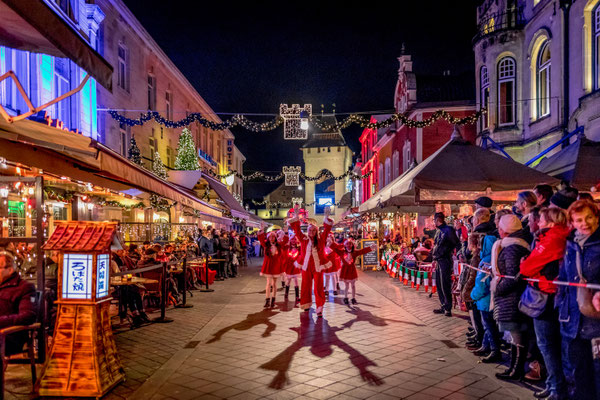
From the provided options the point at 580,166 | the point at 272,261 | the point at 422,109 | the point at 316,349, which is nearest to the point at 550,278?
the point at 316,349

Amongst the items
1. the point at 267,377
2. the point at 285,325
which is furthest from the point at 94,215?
the point at 267,377

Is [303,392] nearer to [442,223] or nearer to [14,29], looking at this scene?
[14,29]

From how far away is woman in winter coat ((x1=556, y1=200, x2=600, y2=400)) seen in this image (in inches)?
167

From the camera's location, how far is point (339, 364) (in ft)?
21.2

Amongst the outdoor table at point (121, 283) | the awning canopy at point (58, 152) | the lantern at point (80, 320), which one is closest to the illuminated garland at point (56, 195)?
the outdoor table at point (121, 283)

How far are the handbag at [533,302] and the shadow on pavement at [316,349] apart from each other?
5.82ft

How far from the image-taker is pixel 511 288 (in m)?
5.55

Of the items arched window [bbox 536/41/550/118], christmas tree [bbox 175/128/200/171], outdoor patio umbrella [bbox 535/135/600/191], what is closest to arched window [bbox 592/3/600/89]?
arched window [bbox 536/41/550/118]

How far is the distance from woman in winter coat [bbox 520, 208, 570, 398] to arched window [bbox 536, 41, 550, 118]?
1279 cm

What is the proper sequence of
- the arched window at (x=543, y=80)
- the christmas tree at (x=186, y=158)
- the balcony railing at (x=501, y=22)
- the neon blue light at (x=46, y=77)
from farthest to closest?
the christmas tree at (x=186, y=158) → the balcony railing at (x=501, y=22) → the arched window at (x=543, y=80) → the neon blue light at (x=46, y=77)

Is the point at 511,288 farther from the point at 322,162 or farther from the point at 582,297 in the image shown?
the point at 322,162

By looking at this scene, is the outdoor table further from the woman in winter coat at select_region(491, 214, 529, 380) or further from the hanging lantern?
the hanging lantern

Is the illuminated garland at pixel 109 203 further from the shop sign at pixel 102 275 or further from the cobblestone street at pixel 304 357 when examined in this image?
the shop sign at pixel 102 275

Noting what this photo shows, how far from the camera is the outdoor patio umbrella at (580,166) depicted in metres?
9.60
